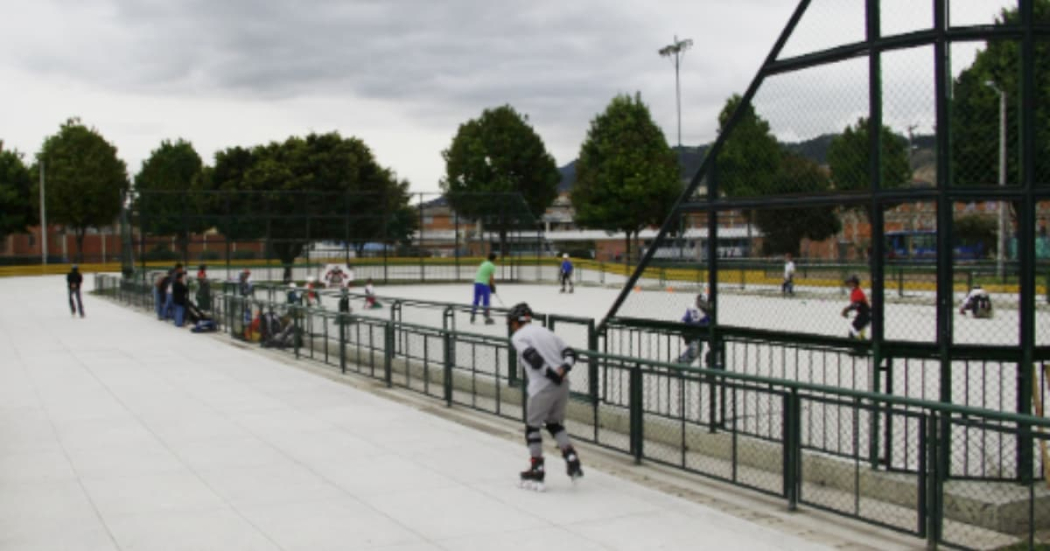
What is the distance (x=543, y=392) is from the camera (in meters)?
7.81

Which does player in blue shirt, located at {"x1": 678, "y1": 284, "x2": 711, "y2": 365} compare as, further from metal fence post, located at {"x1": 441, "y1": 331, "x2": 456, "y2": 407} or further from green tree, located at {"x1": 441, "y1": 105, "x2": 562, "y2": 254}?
green tree, located at {"x1": 441, "y1": 105, "x2": 562, "y2": 254}

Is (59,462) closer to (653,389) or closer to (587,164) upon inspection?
(653,389)

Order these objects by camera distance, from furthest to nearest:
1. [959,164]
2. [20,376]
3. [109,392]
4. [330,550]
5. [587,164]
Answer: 1. [587,164]
2. [20,376]
3. [109,392]
4. [959,164]
5. [330,550]

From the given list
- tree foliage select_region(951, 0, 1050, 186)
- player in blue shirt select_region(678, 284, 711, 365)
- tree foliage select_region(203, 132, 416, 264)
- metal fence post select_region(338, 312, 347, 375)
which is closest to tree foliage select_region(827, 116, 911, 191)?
tree foliage select_region(951, 0, 1050, 186)

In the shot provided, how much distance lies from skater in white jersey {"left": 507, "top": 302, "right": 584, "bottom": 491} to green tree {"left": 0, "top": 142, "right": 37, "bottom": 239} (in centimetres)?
7720

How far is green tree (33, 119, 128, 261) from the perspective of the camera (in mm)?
75188

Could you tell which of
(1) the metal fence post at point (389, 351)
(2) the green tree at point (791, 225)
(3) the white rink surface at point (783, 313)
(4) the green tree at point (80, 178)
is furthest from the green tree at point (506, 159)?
(2) the green tree at point (791, 225)

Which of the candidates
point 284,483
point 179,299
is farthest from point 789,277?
point 179,299

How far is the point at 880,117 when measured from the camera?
764 cm

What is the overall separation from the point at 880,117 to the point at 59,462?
8291mm

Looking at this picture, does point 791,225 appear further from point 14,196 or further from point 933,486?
point 14,196

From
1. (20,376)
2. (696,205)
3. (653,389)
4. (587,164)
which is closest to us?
(653,389)

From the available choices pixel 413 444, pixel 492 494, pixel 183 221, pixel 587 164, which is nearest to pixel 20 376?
pixel 413 444

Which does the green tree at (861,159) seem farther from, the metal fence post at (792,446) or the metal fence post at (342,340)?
the metal fence post at (342,340)
